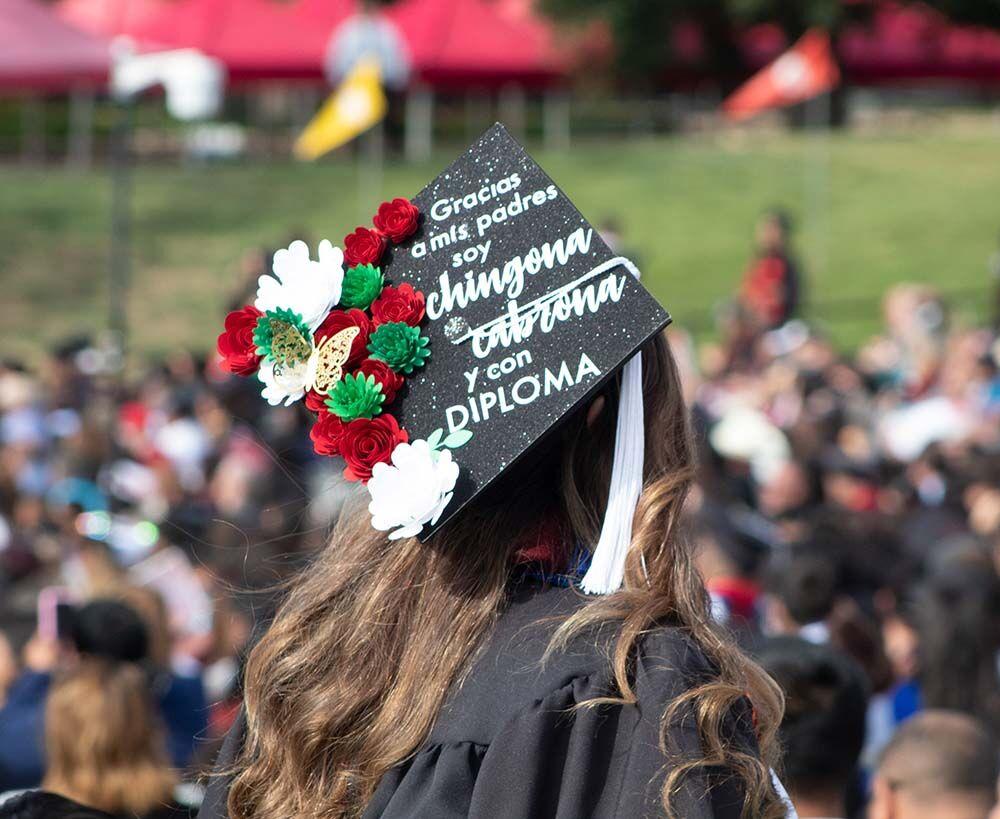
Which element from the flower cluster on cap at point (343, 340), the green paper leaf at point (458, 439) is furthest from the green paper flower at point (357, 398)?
the green paper leaf at point (458, 439)

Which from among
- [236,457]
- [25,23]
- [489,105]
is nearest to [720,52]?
[489,105]

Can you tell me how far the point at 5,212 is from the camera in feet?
81.0

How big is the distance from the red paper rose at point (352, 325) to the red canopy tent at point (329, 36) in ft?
99.6

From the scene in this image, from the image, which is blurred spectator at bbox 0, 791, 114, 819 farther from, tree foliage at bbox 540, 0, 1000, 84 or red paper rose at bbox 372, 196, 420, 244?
tree foliage at bbox 540, 0, 1000, 84

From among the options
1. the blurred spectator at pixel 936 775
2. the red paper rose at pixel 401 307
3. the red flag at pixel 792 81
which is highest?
the red flag at pixel 792 81

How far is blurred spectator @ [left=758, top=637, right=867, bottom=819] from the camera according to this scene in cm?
324

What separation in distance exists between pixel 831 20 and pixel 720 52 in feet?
10.8

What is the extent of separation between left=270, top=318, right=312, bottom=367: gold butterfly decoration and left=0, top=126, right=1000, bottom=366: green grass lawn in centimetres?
1794

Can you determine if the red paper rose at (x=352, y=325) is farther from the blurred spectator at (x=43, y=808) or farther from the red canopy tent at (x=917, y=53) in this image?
the red canopy tent at (x=917, y=53)

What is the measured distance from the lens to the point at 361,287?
2.05 metres

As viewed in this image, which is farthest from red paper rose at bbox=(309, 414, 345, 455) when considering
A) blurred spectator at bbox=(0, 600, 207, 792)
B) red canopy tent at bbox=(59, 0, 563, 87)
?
red canopy tent at bbox=(59, 0, 563, 87)

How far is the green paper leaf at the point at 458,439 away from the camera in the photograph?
192 cm

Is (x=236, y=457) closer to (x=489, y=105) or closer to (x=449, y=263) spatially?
(x=449, y=263)

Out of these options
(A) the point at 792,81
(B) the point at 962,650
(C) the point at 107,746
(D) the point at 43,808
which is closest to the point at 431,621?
(D) the point at 43,808
